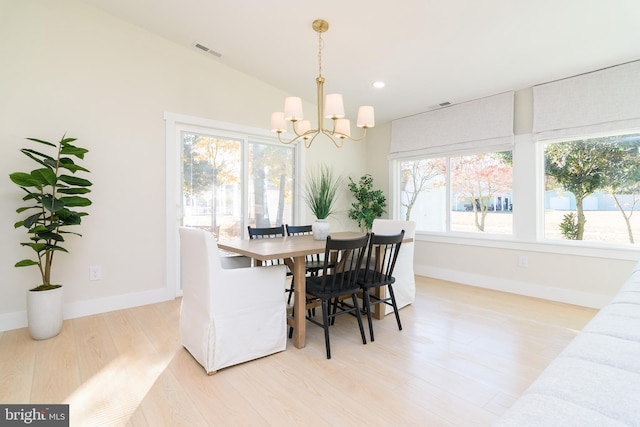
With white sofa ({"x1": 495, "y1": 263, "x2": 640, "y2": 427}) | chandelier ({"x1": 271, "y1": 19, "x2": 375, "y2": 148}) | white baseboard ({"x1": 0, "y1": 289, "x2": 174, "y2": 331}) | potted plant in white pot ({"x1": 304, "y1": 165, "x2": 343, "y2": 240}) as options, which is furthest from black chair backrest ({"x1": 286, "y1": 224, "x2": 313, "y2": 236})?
white sofa ({"x1": 495, "y1": 263, "x2": 640, "y2": 427})

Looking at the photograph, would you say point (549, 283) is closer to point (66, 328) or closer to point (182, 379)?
point (182, 379)

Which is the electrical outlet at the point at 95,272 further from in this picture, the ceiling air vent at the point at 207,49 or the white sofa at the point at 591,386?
the white sofa at the point at 591,386

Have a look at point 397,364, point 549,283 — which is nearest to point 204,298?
point 397,364

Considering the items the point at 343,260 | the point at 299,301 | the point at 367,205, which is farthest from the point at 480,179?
the point at 299,301

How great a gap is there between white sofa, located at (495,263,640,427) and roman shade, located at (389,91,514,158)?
330 cm

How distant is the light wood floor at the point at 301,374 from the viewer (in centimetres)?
164

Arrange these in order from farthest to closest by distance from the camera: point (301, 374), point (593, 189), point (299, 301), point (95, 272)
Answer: point (593, 189), point (95, 272), point (299, 301), point (301, 374)

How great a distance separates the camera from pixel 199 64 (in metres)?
3.79

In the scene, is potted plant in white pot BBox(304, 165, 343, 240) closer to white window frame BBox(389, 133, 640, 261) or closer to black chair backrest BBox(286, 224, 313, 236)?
black chair backrest BBox(286, 224, 313, 236)

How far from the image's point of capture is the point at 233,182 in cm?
413

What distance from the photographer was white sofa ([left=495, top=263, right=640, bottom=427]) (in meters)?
0.70

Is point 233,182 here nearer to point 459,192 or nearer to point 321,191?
point 321,191

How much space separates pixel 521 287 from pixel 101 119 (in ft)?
16.7

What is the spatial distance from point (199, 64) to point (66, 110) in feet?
4.89
